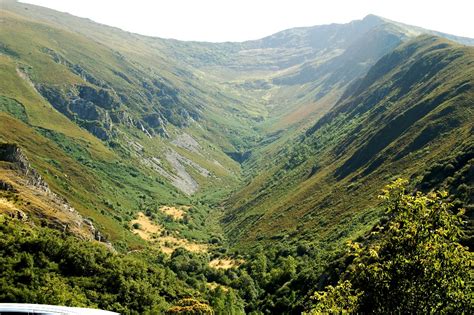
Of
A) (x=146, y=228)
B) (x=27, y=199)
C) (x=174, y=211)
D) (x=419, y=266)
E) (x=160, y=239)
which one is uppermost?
(x=419, y=266)

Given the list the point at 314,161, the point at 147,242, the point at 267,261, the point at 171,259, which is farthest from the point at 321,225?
the point at 314,161

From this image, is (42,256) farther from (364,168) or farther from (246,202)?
(246,202)

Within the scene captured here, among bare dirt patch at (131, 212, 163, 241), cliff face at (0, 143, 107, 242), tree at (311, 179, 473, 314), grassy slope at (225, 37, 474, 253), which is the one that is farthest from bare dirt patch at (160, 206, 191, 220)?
tree at (311, 179, 473, 314)

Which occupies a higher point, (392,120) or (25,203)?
(392,120)

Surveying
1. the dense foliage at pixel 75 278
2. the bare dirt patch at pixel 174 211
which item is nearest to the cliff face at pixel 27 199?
the dense foliage at pixel 75 278

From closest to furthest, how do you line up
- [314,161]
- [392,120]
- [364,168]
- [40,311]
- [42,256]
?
[40,311], [42,256], [364,168], [392,120], [314,161]

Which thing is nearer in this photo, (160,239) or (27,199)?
(27,199)

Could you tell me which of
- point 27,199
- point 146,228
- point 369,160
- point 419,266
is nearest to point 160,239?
point 146,228

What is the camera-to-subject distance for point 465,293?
670 inches

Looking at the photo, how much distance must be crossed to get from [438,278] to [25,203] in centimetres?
8073

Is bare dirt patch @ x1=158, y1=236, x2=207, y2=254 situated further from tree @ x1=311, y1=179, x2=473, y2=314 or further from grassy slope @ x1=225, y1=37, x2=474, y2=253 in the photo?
tree @ x1=311, y1=179, x2=473, y2=314

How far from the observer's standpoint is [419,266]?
1739cm

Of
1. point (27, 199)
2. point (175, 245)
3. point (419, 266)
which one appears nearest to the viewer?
point (419, 266)

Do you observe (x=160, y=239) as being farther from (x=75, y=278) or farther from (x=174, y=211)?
(x=75, y=278)
